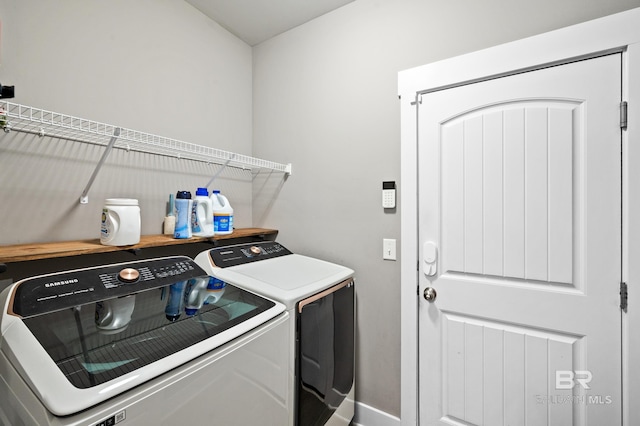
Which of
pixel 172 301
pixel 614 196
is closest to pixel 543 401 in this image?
pixel 614 196

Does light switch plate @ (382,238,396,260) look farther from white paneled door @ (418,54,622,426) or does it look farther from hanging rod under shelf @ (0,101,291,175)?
hanging rod under shelf @ (0,101,291,175)

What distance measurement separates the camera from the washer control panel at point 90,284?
3.24 ft

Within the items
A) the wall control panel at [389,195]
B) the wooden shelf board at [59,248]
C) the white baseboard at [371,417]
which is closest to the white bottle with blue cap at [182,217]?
the wooden shelf board at [59,248]

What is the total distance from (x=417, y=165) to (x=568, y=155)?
2.19ft

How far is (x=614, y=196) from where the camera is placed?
47.2 inches

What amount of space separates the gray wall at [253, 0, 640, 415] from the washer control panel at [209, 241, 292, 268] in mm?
204

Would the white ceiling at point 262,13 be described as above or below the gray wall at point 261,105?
above

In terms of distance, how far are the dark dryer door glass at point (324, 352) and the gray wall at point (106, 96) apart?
114 cm

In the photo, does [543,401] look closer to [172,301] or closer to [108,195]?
[172,301]

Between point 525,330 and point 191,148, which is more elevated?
point 191,148

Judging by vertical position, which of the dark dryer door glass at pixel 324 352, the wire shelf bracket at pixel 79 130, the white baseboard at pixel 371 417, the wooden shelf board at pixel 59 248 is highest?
the wire shelf bracket at pixel 79 130

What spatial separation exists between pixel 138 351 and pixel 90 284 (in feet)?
1.79

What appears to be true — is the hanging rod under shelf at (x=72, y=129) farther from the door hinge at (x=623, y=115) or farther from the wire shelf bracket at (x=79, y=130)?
the door hinge at (x=623, y=115)

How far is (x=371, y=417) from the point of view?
5.91 feet
